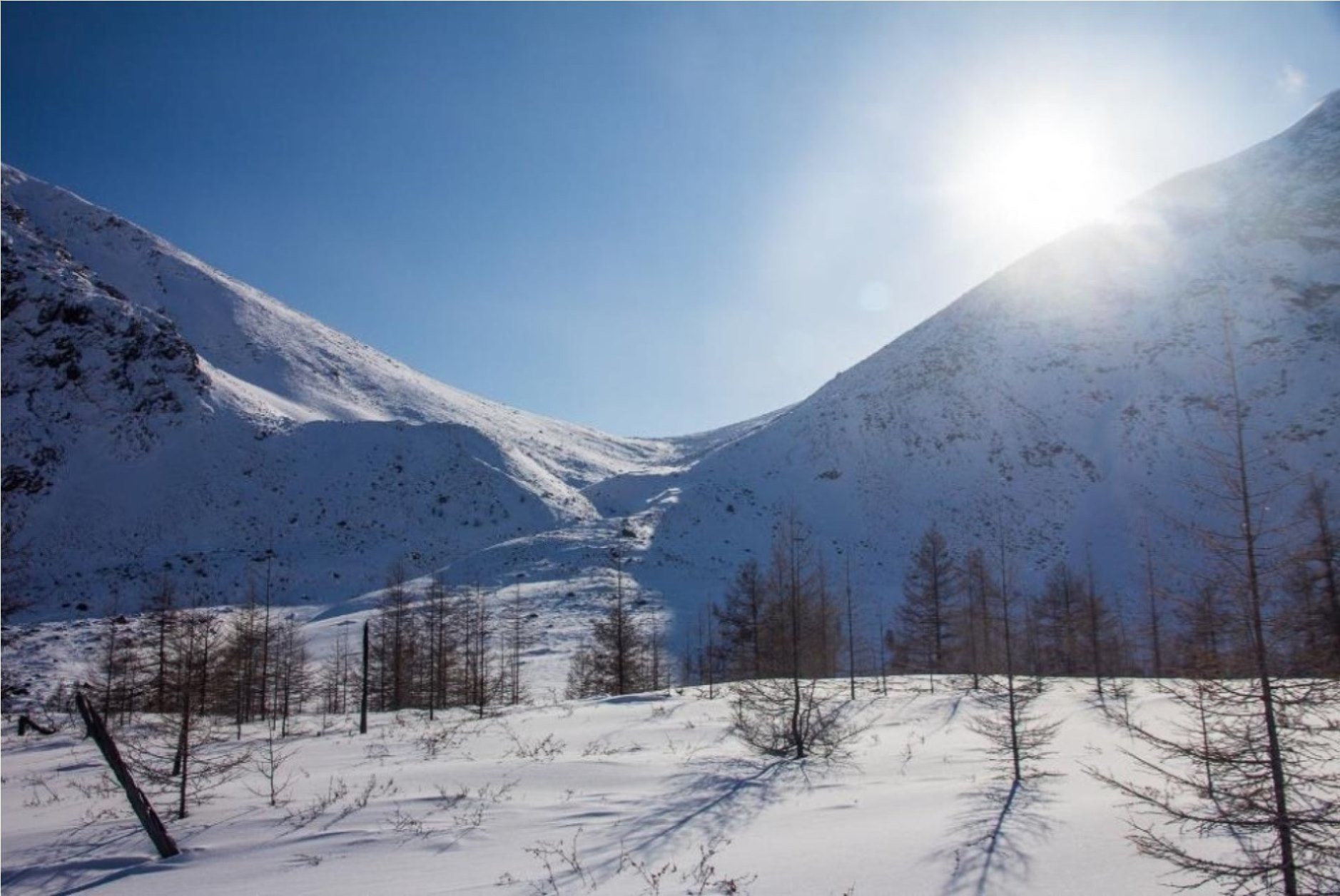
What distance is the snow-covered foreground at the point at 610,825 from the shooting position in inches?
374

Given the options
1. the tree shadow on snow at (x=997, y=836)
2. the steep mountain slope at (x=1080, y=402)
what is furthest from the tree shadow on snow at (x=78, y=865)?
the steep mountain slope at (x=1080, y=402)

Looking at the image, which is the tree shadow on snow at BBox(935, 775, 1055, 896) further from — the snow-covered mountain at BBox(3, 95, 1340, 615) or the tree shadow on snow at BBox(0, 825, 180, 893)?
the snow-covered mountain at BBox(3, 95, 1340, 615)

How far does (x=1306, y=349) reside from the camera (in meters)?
70.8

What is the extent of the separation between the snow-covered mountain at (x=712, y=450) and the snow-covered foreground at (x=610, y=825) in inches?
1505

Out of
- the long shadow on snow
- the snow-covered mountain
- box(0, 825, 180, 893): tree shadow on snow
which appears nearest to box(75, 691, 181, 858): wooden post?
box(0, 825, 180, 893): tree shadow on snow

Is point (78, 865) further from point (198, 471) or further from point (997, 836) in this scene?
point (198, 471)

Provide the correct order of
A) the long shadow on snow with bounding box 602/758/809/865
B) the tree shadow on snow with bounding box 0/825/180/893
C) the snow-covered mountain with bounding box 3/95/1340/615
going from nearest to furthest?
the tree shadow on snow with bounding box 0/825/180/893 → the long shadow on snow with bounding box 602/758/809/865 → the snow-covered mountain with bounding box 3/95/1340/615

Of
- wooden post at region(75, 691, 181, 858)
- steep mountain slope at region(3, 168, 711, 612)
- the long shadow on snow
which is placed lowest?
the long shadow on snow

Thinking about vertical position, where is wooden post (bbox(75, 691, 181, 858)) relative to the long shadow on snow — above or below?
above

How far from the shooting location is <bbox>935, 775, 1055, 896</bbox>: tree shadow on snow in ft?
29.7

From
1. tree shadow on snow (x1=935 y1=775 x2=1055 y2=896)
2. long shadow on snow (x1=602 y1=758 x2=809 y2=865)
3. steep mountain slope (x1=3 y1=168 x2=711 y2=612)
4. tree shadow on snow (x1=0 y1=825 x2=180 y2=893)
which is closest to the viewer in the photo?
tree shadow on snow (x1=935 y1=775 x2=1055 y2=896)

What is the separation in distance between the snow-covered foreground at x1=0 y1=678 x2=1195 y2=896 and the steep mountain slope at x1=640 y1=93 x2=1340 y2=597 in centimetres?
4459

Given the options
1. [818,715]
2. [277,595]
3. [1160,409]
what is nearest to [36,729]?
[277,595]

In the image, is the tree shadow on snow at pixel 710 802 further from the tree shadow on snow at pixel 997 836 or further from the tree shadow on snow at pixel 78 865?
the tree shadow on snow at pixel 78 865
